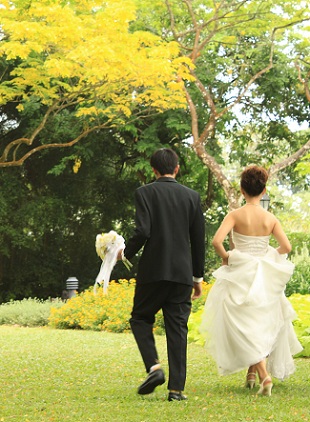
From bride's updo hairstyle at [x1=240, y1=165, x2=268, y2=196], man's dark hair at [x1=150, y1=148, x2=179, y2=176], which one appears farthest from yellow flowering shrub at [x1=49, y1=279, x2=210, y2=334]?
man's dark hair at [x1=150, y1=148, x2=179, y2=176]

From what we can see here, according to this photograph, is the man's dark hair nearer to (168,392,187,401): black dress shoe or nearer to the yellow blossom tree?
(168,392,187,401): black dress shoe

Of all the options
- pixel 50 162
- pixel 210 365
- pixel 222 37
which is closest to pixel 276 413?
pixel 210 365

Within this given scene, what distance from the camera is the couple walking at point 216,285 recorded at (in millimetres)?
6301

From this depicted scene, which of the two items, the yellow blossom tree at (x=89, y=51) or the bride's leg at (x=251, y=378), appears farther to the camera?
the yellow blossom tree at (x=89, y=51)

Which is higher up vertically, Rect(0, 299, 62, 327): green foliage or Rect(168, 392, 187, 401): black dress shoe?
Rect(168, 392, 187, 401): black dress shoe

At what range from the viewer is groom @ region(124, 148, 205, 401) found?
6.27m

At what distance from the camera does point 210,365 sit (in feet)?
29.3

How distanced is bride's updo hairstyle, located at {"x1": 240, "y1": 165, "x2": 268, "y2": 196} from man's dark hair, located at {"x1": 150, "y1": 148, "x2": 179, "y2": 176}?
0.66 meters

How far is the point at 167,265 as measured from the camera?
247 inches

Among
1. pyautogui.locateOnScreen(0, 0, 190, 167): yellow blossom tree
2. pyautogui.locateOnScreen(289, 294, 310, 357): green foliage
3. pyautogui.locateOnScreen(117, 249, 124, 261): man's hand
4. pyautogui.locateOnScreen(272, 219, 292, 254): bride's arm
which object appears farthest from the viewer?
pyautogui.locateOnScreen(0, 0, 190, 167): yellow blossom tree

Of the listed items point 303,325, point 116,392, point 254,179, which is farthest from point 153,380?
point 303,325

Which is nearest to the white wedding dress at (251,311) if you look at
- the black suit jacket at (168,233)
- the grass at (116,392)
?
the grass at (116,392)

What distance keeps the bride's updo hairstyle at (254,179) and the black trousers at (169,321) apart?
1.05 metres

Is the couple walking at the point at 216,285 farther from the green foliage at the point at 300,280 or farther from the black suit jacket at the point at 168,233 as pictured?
the green foliage at the point at 300,280
